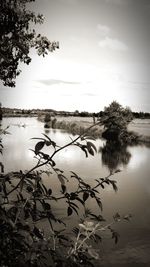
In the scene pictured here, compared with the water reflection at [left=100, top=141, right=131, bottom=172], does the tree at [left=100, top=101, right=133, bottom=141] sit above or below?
above

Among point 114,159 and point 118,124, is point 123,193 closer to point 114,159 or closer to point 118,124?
point 114,159

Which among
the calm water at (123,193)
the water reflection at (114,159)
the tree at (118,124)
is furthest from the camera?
the tree at (118,124)

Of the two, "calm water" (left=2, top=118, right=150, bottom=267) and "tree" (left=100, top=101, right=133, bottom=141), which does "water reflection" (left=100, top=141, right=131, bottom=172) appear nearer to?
"calm water" (left=2, top=118, right=150, bottom=267)

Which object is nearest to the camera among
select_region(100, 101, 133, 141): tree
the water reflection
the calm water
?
the calm water

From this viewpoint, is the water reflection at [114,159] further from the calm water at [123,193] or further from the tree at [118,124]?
the tree at [118,124]

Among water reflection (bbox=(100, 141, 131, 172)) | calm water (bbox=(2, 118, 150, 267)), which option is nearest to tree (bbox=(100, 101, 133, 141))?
calm water (bbox=(2, 118, 150, 267))

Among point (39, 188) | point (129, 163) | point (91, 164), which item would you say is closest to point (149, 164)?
point (129, 163)

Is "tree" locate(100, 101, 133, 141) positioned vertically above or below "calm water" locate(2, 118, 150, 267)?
above

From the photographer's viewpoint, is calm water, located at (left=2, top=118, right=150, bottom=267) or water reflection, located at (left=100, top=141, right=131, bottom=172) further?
water reflection, located at (left=100, top=141, right=131, bottom=172)

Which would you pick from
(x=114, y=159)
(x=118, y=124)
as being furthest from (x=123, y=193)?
(x=118, y=124)

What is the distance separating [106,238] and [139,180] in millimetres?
7898

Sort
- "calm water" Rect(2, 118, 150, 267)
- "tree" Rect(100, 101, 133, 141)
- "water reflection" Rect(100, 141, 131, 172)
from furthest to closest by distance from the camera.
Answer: "tree" Rect(100, 101, 133, 141) → "water reflection" Rect(100, 141, 131, 172) → "calm water" Rect(2, 118, 150, 267)

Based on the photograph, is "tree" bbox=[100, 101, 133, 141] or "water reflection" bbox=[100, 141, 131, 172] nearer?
"water reflection" bbox=[100, 141, 131, 172]

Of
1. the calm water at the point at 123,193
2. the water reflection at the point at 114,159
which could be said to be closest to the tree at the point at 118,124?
the calm water at the point at 123,193
